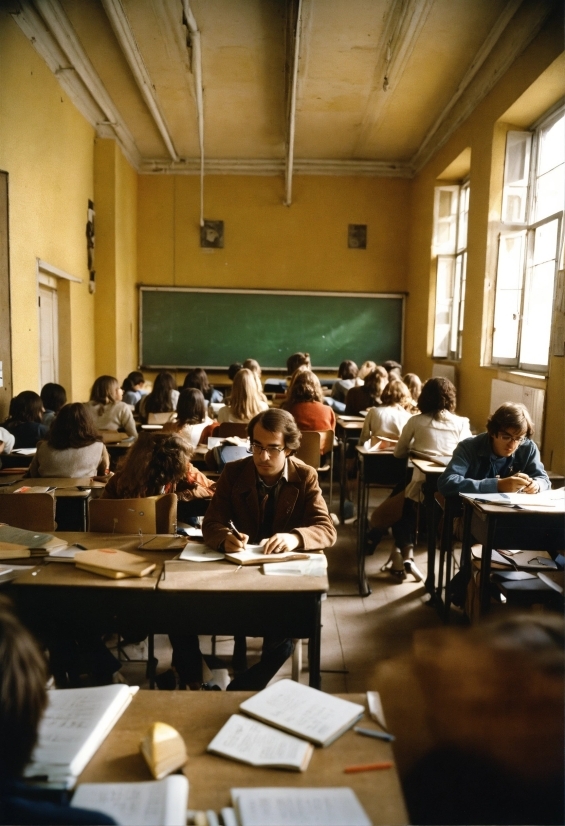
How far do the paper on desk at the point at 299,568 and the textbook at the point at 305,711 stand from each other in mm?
622

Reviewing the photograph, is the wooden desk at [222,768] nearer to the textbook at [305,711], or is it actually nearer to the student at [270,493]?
the textbook at [305,711]

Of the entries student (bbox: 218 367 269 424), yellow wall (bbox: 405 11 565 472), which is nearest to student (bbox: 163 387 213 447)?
student (bbox: 218 367 269 424)

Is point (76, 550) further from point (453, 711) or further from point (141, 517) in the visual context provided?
point (453, 711)

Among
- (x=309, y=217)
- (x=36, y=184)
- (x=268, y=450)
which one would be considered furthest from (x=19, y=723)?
(x=309, y=217)

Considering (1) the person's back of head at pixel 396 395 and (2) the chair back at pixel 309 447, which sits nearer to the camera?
(2) the chair back at pixel 309 447

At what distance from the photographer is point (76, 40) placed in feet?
18.7

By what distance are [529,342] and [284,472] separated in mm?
3914

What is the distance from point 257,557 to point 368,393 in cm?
438

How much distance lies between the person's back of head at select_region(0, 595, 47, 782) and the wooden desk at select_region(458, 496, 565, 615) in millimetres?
2212

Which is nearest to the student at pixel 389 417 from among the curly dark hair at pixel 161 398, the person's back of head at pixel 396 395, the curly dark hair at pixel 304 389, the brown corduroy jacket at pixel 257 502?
the person's back of head at pixel 396 395

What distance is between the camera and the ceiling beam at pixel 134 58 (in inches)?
202

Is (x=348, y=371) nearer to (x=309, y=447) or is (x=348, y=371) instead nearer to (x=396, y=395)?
(x=396, y=395)

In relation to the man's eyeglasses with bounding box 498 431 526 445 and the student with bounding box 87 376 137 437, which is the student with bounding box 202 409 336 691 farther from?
the student with bounding box 87 376 137 437

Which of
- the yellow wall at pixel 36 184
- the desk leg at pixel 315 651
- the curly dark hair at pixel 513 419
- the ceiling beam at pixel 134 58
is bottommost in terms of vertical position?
the desk leg at pixel 315 651
